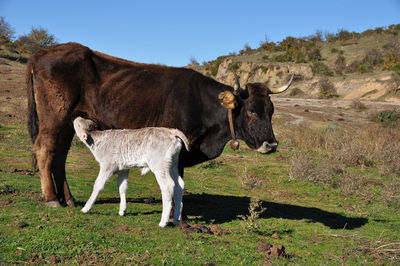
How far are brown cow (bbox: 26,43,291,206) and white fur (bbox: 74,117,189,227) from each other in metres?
0.53

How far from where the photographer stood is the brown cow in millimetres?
7660

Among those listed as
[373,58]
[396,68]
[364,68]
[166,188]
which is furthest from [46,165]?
[373,58]

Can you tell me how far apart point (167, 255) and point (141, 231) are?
104 centimetres

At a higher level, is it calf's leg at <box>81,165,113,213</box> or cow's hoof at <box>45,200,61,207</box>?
calf's leg at <box>81,165,113,213</box>

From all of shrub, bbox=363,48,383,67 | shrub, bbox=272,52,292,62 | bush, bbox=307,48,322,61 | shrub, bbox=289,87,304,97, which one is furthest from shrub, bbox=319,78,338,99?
shrub, bbox=272,52,292,62

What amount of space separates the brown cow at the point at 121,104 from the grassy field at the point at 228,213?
48.9 inches

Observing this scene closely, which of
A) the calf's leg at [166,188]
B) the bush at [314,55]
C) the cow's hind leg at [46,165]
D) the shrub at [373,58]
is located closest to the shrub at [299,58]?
the bush at [314,55]

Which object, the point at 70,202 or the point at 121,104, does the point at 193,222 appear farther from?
the point at 121,104

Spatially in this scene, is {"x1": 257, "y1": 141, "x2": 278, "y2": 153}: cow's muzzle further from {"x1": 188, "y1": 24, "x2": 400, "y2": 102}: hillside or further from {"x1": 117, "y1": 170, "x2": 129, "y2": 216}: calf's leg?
{"x1": 188, "y1": 24, "x2": 400, "y2": 102}: hillside

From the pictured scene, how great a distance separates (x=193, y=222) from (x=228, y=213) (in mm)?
1621

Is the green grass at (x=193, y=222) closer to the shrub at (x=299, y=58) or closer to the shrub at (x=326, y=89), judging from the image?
the shrub at (x=326, y=89)

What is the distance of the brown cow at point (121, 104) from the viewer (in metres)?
7.66

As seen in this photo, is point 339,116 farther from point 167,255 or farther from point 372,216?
point 167,255

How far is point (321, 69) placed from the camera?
46125 mm
